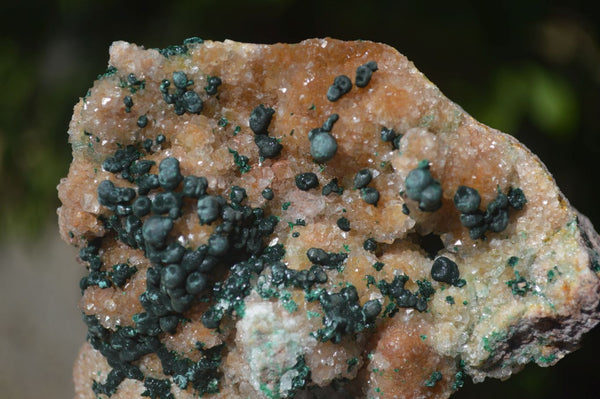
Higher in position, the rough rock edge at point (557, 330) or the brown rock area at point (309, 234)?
the brown rock area at point (309, 234)

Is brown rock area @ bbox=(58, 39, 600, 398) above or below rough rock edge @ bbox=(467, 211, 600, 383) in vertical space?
above

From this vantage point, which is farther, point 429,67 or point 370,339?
point 429,67

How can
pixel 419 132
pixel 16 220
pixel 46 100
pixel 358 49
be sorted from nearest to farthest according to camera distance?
pixel 419 132 → pixel 358 49 → pixel 46 100 → pixel 16 220

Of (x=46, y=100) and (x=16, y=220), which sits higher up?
(x=46, y=100)

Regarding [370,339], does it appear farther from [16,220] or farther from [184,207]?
[16,220]

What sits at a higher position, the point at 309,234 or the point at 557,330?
the point at 309,234

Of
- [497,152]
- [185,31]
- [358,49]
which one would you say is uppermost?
[185,31]

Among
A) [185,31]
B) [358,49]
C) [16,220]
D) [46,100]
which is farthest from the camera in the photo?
[16,220]

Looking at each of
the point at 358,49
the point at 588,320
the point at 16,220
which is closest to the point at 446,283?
the point at 588,320
